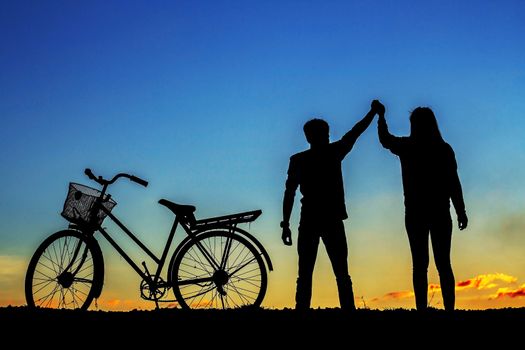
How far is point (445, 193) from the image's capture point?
822 centimetres

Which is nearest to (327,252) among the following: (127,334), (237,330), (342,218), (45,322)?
(342,218)

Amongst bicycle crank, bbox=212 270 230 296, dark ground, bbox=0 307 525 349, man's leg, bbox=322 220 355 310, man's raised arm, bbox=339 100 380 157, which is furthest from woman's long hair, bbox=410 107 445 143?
bicycle crank, bbox=212 270 230 296

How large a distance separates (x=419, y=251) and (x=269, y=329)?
2.40m

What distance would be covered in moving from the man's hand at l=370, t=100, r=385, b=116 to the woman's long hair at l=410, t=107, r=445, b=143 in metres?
0.73

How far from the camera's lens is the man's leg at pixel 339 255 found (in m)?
8.23

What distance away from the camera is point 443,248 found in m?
8.13

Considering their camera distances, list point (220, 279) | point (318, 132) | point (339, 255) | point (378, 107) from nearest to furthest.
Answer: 1. point (339, 255)
2. point (318, 132)
3. point (378, 107)
4. point (220, 279)

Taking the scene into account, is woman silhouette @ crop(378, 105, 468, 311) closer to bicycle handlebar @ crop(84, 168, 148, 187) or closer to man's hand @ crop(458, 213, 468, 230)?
man's hand @ crop(458, 213, 468, 230)

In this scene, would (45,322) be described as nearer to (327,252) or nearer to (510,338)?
(327,252)

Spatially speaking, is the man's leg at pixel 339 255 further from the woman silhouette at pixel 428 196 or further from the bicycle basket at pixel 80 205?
the bicycle basket at pixel 80 205

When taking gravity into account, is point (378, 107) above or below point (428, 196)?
Answer: above

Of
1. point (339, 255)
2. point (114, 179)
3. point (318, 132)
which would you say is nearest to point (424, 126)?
point (318, 132)

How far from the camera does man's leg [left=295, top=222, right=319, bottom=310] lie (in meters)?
8.35

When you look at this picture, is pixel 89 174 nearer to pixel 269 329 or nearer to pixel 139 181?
pixel 139 181
